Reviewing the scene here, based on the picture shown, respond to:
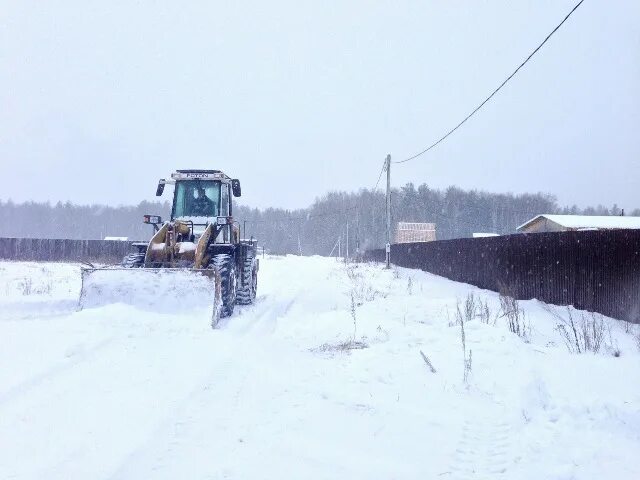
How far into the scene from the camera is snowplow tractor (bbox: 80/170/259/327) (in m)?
8.59

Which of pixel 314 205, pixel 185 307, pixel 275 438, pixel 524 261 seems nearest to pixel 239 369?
pixel 275 438

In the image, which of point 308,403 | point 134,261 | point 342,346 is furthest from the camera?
point 134,261

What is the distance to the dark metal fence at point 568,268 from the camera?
9180 millimetres

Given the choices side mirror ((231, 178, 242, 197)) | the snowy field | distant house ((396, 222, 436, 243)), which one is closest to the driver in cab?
side mirror ((231, 178, 242, 197))

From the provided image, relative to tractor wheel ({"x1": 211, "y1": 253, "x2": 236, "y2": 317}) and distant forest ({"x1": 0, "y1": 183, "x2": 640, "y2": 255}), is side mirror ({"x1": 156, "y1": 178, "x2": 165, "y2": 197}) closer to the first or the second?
tractor wheel ({"x1": 211, "y1": 253, "x2": 236, "y2": 317})

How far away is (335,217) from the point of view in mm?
108000

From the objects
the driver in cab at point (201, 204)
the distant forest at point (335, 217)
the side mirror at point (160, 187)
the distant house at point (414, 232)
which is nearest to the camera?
the side mirror at point (160, 187)

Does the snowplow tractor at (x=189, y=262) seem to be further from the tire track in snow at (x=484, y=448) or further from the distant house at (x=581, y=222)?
the distant house at (x=581, y=222)

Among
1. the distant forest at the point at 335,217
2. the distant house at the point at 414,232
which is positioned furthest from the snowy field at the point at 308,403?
the distant forest at the point at 335,217

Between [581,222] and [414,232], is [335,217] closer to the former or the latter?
[414,232]

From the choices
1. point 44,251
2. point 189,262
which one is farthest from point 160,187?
point 44,251

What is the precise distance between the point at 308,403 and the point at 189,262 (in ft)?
20.6

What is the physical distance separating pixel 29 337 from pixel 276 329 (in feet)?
12.3

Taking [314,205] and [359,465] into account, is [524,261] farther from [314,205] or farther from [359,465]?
[314,205]
